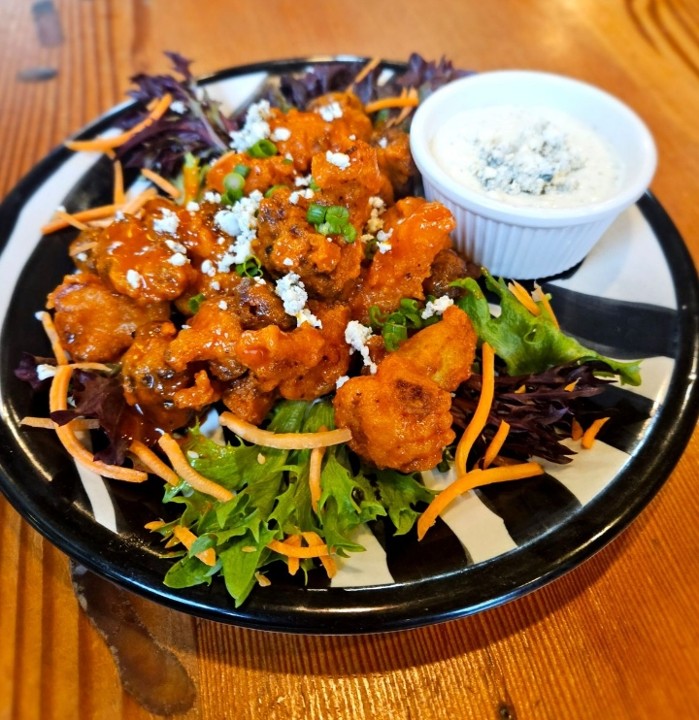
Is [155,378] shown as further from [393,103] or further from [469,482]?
[393,103]

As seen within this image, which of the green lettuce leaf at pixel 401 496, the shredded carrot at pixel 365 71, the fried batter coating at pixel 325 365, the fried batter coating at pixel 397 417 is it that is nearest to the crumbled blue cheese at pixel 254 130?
the shredded carrot at pixel 365 71

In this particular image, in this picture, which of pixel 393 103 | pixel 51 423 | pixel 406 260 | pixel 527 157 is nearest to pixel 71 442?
pixel 51 423

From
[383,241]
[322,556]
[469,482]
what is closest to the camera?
[322,556]

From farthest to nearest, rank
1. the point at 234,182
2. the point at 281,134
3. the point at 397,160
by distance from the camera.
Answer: the point at 397,160 < the point at 281,134 < the point at 234,182

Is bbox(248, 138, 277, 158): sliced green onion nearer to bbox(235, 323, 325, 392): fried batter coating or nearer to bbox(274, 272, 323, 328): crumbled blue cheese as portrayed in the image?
bbox(274, 272, 323, 328): crumbled blue cheese

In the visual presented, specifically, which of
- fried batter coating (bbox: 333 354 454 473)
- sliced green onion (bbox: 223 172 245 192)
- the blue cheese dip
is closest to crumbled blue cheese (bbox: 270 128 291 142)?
sliced green onion (bbox: 223 172 245 192)

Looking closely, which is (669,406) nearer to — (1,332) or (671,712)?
(671,712)
